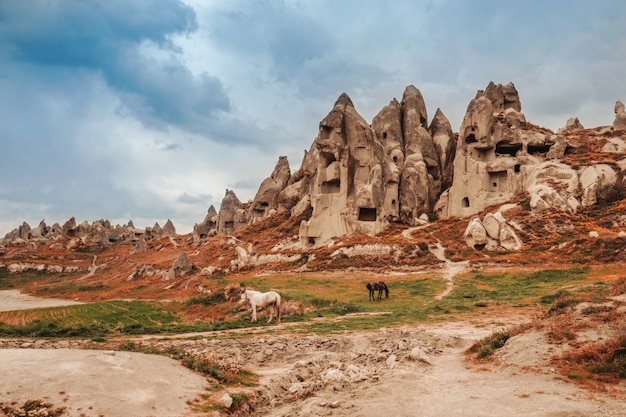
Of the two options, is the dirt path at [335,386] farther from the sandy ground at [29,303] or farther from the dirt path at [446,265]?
the sandy ground at [29,303]

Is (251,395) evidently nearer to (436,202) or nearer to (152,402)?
(152,402)

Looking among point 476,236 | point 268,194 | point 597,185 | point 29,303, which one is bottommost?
point 29,303

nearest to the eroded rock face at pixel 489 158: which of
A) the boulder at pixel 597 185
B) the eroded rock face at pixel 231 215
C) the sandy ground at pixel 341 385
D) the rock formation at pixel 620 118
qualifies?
the boulder at pixel 597 185

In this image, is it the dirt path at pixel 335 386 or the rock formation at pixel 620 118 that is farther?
the rock formation at pixel 620 118

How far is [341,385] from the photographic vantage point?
12.0 meters

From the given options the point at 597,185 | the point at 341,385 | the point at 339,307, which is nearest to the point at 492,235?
the point at 597,185

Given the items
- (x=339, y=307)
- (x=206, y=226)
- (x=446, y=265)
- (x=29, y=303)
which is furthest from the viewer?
(x=206, y=226)

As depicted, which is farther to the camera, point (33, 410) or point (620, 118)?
point (620, 118)

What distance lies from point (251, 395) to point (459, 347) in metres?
8.51

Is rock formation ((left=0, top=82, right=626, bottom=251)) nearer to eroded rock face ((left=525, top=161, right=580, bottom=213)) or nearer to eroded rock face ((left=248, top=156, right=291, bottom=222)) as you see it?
eroded rock face ((left=525, top=161, right=580, bottom=213))

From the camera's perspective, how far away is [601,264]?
36750 millimetres

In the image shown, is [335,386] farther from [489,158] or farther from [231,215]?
[231,215]

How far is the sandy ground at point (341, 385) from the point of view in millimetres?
9273

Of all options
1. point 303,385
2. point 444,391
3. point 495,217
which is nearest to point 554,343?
point 444,391
